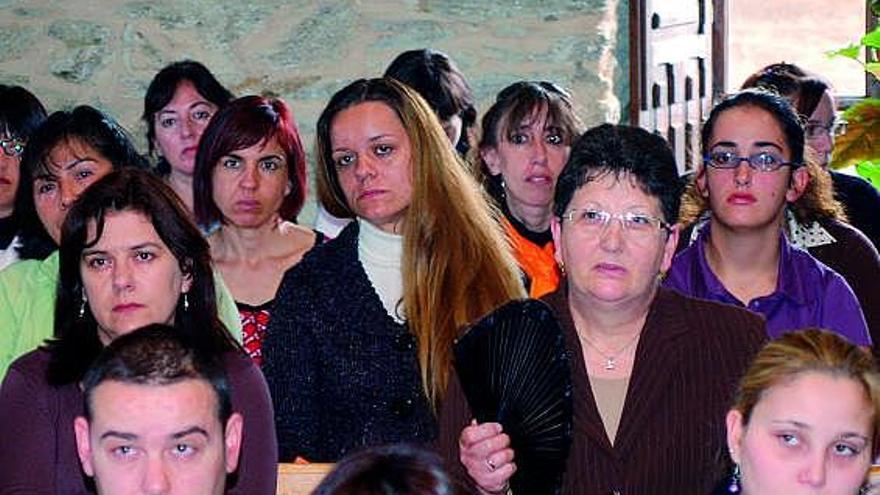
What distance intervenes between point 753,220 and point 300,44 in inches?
108

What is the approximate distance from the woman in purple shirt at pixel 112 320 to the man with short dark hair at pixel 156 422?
18 centimetres

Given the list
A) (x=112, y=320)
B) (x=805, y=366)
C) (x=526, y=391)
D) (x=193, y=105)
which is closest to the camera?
(x=805, y=366)

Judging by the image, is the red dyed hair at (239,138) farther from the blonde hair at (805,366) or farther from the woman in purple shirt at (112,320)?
the blonde hair at (805,366)

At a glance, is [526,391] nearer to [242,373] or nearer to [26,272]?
[242,373]

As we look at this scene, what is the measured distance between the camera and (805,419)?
2713 mm

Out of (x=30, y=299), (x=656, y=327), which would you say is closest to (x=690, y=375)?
(x=656, y=327)

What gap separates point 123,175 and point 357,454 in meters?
1.25

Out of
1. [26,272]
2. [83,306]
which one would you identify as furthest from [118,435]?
[26,272]

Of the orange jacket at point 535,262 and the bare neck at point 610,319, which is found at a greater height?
the bare neck at point 610,319

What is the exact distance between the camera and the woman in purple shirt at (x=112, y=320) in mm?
2980

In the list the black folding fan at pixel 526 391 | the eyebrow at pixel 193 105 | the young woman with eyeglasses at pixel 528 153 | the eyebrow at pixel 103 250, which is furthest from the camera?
the eyebrow at pixel 193 105

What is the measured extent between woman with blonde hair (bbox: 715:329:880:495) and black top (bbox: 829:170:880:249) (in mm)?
1859

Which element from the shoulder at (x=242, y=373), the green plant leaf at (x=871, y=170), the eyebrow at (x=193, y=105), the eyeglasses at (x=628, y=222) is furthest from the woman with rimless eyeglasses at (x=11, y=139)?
the green plant leaf at (x=871, y=170)

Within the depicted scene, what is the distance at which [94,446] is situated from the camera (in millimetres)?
2672
